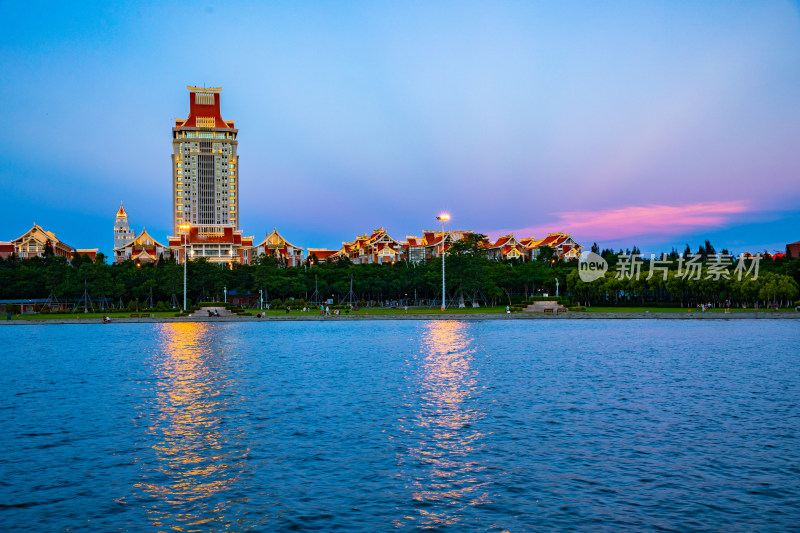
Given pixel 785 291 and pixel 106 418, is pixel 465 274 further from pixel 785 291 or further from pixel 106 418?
pixel 106 418

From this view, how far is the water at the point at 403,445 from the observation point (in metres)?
11.2

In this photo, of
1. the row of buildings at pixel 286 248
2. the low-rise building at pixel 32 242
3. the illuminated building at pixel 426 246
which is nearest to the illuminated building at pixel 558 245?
the row of buildings at pixel 286 248

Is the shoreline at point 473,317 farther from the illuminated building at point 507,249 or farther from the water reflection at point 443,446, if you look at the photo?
the illuminated building at point 507,249

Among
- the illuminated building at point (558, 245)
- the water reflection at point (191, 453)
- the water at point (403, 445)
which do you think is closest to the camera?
the water at point (403, 445)

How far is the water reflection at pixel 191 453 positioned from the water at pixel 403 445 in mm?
58

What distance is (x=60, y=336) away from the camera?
2064 inches

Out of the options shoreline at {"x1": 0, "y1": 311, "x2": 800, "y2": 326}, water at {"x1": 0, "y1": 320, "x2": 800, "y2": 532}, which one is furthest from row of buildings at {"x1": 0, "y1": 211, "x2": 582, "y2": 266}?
water at {"x1": 0, "y1": 320, "x2": 800, "y2": 532}

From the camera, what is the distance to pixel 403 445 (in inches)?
615

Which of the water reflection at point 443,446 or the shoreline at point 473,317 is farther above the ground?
the shoreline at point 473,317

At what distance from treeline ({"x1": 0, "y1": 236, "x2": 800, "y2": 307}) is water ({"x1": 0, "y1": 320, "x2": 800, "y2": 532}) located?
185 feet

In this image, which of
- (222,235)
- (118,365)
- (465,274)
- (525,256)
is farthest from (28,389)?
(222,235)

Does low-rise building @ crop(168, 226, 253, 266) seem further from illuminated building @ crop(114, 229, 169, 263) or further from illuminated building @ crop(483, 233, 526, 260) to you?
illuminated building @ crop(483, 233, 526, 260)

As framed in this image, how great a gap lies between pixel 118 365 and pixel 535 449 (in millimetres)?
24489

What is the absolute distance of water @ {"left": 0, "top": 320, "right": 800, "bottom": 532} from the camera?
11.2 metres
